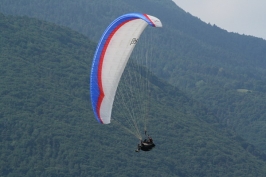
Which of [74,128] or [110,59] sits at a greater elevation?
[110,59]

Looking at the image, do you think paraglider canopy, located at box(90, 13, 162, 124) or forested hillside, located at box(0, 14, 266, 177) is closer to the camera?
paraglider canopy, located at box(90, 13, 162, 124)

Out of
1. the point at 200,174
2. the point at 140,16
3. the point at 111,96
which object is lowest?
the point at 200,174

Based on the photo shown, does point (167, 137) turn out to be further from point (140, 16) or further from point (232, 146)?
point (140, 16)

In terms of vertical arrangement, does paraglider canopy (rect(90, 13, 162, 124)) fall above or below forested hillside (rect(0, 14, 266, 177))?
above

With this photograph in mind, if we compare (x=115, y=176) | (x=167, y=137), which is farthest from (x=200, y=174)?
(x=115, y=176)
